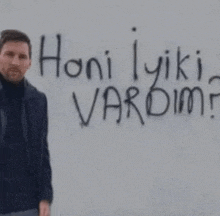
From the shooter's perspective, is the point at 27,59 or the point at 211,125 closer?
the point at 27,59

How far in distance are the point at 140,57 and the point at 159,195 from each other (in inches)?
47.6

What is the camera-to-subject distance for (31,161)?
8.21ft

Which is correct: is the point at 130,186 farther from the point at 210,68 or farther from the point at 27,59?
the point at 27,59

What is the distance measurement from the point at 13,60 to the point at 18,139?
36 centimetres

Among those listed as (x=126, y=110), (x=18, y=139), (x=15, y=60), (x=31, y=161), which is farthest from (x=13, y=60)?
(x=126, y=110)

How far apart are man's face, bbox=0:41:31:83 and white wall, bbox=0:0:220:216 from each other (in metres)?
2.11

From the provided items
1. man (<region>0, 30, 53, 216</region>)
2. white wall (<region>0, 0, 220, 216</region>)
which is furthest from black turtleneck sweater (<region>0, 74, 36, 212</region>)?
white wall (<region>0, 0, 220, 216</region>)

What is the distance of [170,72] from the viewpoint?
4742 mm

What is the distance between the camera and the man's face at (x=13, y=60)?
2.48 m

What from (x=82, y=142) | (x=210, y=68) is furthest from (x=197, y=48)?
(x=82, y=142)

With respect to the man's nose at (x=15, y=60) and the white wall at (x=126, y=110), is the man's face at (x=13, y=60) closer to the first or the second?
the man's nose at (x=15, y=60)

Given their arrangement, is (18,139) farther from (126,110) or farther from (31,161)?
(126,110)

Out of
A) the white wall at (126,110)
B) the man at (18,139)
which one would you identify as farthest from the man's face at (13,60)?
the white wall at (126,110)

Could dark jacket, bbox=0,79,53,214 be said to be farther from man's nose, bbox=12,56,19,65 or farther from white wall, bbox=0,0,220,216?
white wall, bbox=0,0,220,216
